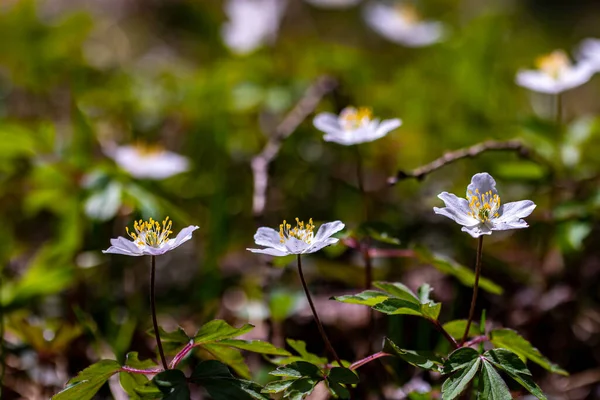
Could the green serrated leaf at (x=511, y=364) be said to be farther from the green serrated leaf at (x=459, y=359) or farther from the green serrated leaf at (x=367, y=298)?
the green serrated leaf at (x=367, y=298)

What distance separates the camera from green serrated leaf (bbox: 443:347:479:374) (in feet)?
3.71

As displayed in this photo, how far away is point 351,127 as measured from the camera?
1.70 m

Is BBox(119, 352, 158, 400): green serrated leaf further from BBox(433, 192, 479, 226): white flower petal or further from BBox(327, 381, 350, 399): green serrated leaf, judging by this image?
BBox(433, 192, 479, 226): white flower petal

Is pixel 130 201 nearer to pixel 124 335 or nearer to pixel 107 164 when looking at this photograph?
pixel 107 164

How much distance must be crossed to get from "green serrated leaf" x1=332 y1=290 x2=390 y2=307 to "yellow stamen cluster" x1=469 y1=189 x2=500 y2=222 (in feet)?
0.83

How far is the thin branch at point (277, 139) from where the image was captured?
6.16ft

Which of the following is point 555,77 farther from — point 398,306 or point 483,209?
point 398,306

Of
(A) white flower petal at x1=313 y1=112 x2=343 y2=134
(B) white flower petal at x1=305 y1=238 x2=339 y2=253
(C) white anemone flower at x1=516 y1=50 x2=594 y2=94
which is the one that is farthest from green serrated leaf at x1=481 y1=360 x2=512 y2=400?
(C) white anemone flower at x1=516 y1=50 x2=594 y2=94

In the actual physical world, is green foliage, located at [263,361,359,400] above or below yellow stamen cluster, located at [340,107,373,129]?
below

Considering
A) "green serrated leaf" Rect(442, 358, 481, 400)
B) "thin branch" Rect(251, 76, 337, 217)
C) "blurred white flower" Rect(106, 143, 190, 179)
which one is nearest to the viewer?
"green serrated leaf" Rect(442, 358, 481, 400)

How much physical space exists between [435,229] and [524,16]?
4322 mm

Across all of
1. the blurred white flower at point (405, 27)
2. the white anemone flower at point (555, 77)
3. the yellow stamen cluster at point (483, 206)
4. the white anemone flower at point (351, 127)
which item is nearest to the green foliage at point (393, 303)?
the yellow stamen cluster at point (483, 206)

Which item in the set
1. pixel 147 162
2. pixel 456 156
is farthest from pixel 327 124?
pixel 147 162

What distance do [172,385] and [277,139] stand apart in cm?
112
